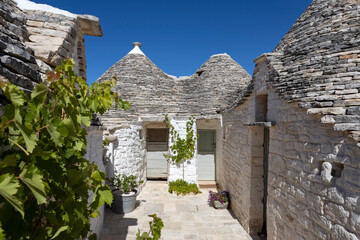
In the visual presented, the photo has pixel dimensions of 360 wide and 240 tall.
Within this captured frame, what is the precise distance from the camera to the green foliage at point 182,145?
789 centimetres

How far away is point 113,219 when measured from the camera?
5.56 m

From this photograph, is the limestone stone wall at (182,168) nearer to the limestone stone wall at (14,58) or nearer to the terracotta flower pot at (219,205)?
the terracotta flower pot at (219,205)

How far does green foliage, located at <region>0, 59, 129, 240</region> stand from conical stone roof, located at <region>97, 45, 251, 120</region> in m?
6.19

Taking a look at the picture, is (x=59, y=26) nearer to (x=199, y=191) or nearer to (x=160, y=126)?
(x=160, y=126)

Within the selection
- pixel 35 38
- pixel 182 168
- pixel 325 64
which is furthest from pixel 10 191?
pixel 182 168

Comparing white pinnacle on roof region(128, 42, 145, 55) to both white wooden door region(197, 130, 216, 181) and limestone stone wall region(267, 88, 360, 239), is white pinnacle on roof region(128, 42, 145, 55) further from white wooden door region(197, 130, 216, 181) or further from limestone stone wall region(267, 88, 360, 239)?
limestone stone wall region(267, 88, 360, 239)

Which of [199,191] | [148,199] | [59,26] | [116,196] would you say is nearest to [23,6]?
[59,26]

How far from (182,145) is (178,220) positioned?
2953 mm

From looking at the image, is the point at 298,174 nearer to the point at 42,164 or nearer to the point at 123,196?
the point at 42,164

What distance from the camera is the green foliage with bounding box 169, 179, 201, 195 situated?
7325 mm

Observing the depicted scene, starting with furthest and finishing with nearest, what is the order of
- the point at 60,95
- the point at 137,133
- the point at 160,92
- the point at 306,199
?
the point at 160,92 < the point at 137,133 < the point at 306,199 < the point at 60,95

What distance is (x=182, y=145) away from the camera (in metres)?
7.89

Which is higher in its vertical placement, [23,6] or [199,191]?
[23,6]

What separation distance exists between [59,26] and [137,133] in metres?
4.88
